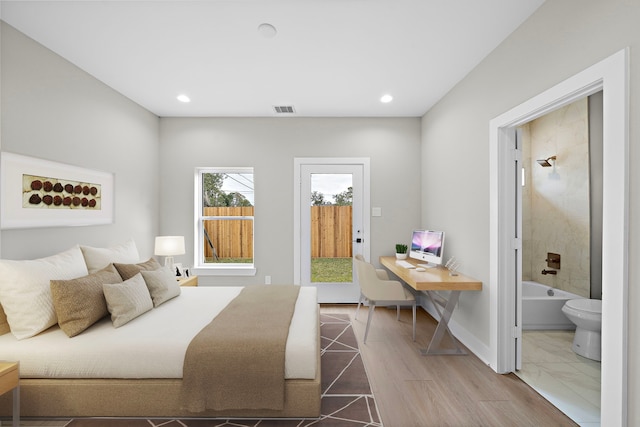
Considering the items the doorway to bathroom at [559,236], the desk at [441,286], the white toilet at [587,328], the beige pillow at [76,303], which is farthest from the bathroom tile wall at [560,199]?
the beige pillow at [76,303]

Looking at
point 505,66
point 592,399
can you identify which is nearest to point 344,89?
point 505,66

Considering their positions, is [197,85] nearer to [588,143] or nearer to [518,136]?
[518,136]

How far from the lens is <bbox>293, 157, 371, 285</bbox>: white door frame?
4.29 m

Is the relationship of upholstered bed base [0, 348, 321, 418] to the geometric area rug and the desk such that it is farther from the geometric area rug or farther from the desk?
the desk

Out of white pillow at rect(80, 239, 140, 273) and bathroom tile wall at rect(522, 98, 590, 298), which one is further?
bathroom tile wall at rect(522, 98, 590, 298)

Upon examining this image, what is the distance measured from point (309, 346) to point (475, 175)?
2.16m

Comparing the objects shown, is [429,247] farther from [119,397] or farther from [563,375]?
[119,397]

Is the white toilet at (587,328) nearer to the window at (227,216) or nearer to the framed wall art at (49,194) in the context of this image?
A: the window at (227,216)

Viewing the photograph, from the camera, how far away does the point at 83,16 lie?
215 cm

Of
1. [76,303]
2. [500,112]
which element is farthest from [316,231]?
[76,303]

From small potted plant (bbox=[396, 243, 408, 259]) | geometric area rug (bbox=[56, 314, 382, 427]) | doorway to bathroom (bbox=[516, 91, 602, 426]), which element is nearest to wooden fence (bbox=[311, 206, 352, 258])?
small potted plant (bbox=[396, 243, 408, 259])

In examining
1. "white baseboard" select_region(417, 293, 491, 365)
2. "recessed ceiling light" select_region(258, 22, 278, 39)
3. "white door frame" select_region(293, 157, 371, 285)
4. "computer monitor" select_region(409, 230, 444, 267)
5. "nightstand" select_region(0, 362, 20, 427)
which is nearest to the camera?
"nightstand" select_region(0, 362, 20, 427)

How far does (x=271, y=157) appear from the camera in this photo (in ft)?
14.1

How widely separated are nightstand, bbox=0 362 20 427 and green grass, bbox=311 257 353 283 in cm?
311
